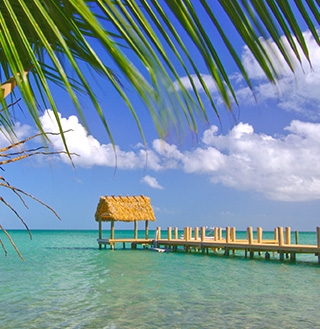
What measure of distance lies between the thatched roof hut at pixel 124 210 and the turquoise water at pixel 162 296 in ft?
24.8

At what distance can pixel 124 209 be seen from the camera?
1075 inches

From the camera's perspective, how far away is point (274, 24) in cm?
58

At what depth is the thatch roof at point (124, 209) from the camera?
1048 inches

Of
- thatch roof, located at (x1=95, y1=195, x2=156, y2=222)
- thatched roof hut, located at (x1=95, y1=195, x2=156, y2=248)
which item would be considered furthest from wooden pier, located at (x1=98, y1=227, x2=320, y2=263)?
thatch roof, located at (x1=95, y1=195, x2=156, y2=222)

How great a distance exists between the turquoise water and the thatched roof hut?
755 cm

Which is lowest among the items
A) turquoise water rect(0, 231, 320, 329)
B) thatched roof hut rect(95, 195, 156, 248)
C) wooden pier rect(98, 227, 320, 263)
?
turquoise water rect(0, 231, 320, 329)

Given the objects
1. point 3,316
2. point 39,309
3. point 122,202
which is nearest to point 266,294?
point 39,309

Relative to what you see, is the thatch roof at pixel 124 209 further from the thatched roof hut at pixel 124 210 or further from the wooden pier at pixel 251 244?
the wooden pier at pixel 251 244

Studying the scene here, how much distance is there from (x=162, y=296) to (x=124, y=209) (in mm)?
16205

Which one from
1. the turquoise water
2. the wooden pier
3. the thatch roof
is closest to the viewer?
the turquoise water

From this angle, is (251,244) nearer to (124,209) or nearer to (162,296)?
(124,209)

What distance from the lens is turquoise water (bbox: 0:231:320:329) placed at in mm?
8672

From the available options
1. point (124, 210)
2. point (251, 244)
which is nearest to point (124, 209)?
point (124, 210)

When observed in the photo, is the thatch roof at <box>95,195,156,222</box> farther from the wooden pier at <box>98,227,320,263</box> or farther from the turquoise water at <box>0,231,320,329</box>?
the turquoise water at <box>0,231,320,329</box>
